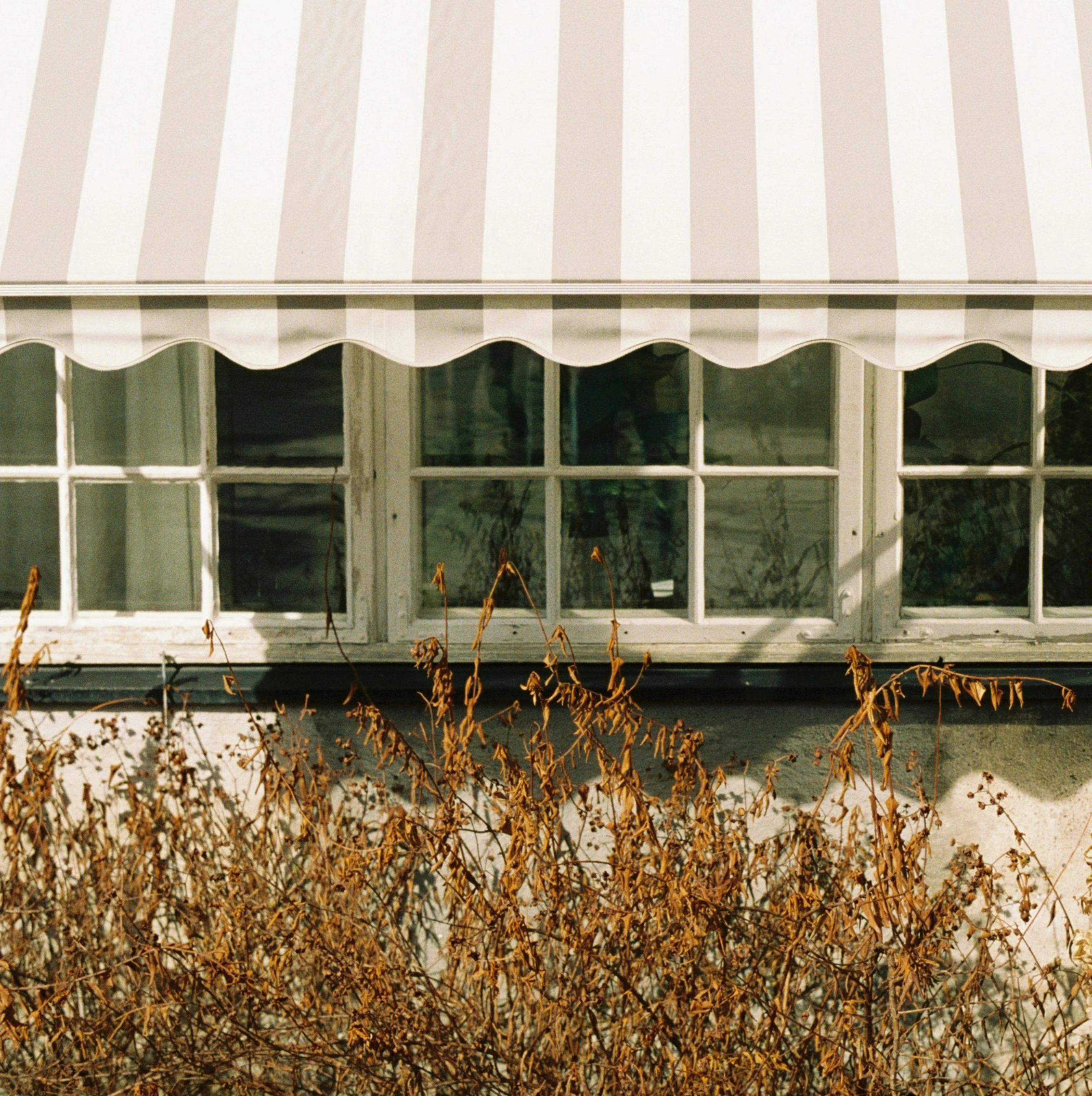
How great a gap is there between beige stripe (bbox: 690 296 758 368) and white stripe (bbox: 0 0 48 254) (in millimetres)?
1863

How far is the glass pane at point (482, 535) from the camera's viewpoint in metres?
3.87

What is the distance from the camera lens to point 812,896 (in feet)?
9.64

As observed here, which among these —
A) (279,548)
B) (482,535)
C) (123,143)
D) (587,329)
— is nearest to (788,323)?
(587,329)

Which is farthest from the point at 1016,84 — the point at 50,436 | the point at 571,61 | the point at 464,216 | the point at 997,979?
the point at 50,436

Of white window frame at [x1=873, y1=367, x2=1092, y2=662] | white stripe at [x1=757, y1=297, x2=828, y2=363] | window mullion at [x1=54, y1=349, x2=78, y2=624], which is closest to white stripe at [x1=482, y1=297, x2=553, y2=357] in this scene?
white stripe at [x1=757, y1=297, x2=828, y2=363]

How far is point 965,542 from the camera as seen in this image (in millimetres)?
3869

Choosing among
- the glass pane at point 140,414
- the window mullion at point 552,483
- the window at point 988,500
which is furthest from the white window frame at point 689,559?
the glass pane at point 140,414

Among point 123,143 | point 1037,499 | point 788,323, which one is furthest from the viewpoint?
point 1037,499

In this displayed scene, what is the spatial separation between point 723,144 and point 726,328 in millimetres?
544

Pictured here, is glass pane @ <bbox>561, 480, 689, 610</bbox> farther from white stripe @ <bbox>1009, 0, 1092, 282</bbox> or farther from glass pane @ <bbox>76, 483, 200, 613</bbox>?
white stripe @ <bbox>1009, 0, 1092, 282</bbox>

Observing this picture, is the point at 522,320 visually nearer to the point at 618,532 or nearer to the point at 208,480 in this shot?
the point at 618,532

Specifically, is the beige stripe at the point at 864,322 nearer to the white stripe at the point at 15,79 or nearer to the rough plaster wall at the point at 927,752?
the rough plaster wall at the point at 927,752

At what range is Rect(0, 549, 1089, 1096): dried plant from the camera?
2.97 metres

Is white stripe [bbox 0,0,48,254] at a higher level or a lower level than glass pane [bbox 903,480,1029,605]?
higher
